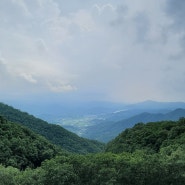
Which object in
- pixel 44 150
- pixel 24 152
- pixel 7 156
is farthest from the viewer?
pixel 44 150

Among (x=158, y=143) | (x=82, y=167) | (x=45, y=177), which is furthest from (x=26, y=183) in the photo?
(x=158, y=143)

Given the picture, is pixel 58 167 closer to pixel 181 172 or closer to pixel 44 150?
pixel 181 172

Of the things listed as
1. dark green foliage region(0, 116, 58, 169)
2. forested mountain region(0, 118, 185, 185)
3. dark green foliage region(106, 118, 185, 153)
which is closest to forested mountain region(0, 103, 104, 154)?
dark green foliage region(0, 116, 58, 169)

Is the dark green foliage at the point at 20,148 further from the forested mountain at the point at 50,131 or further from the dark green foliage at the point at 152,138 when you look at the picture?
the forested mountain at the point at 50,131

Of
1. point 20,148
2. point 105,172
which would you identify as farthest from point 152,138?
point 105,172

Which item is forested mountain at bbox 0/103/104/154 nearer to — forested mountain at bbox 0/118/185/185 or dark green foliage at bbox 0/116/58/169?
dark green foliage at bbox 0/116/58/169

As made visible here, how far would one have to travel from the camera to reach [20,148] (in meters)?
48.1

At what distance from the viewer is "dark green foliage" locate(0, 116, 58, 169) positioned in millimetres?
45531

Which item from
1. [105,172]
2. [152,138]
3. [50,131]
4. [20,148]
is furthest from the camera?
[50,131]

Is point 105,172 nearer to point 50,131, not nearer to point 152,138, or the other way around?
point 152,138

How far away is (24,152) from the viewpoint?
48406 mm

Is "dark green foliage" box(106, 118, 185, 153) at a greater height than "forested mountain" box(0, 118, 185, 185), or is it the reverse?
"dark green foliage" box(106, 118, 185, 153)

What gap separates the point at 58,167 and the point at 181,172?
930 centimetres

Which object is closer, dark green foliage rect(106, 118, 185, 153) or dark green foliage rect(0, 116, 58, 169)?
dark green foliage rect(0, 116, 58, 169)
